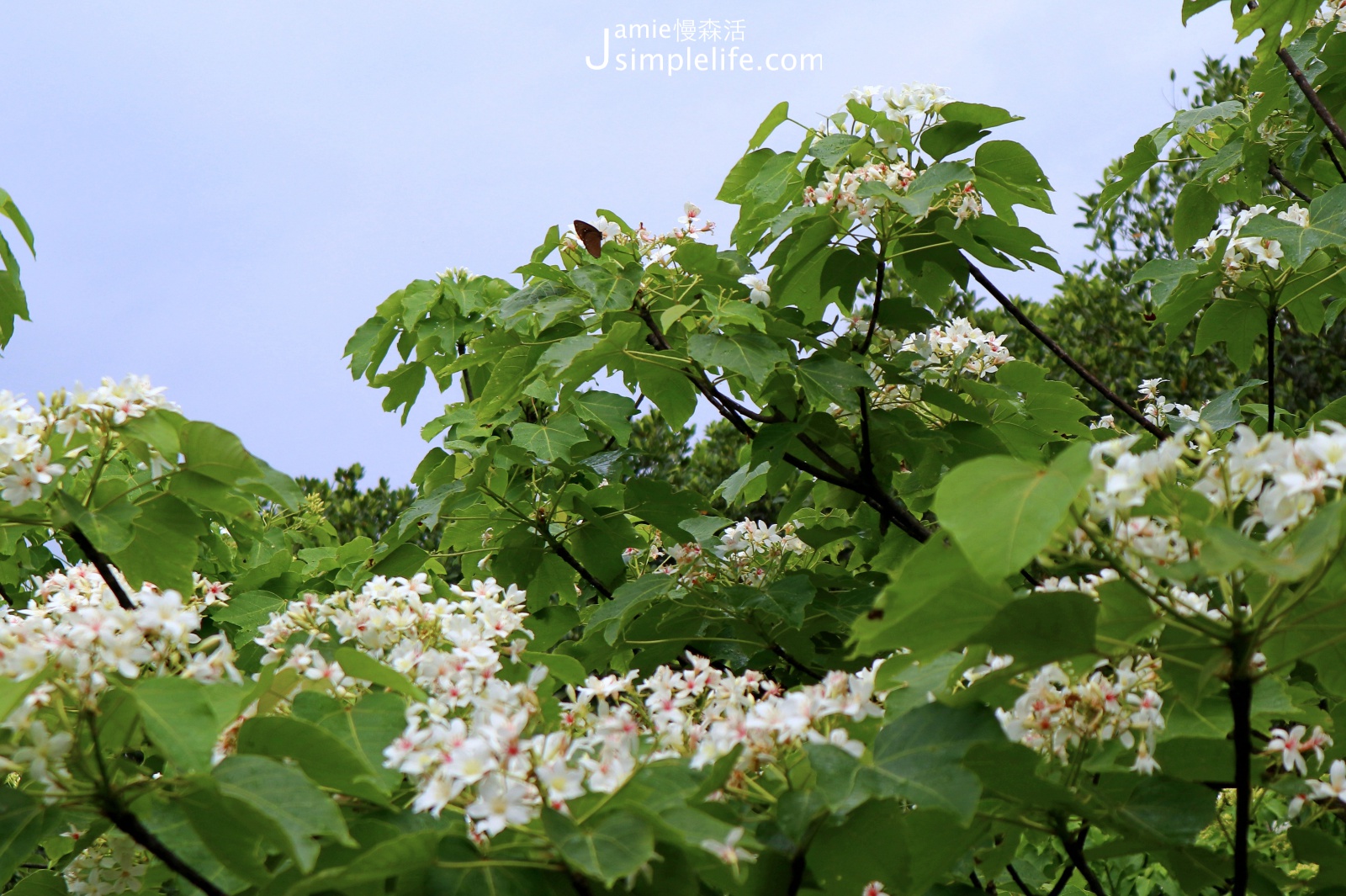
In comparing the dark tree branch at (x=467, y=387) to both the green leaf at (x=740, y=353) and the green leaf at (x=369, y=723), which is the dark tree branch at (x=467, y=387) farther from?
the green leaf at (x=369, y=723)

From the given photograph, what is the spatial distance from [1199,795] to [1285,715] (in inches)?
12.3

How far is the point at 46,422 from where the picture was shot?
2.21 m

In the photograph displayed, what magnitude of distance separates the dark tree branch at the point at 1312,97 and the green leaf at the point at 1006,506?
11.0 ft

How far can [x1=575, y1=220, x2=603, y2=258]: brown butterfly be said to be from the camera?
10.8 ft

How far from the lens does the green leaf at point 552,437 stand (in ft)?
12.0

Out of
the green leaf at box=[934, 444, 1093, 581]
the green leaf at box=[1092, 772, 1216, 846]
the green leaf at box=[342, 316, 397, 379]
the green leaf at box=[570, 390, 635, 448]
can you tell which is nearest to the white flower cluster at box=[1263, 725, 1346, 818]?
the green leaf at box=[1092, 772, 1216, 846]

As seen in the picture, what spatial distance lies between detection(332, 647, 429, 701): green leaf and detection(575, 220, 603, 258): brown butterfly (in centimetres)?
176

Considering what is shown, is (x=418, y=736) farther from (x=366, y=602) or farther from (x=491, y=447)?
(x=491, y=447)

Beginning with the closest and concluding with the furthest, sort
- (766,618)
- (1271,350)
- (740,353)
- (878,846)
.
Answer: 1. (878,846)
2. (740,353)
3. (766,618)
4. (1271,350)

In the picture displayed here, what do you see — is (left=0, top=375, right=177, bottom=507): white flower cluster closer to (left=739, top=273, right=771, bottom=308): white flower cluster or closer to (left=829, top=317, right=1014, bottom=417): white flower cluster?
Answer: (left=739, top=273, right=771, bottom=308): white flower cluster

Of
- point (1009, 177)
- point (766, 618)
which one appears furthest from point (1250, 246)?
point (766, 618)

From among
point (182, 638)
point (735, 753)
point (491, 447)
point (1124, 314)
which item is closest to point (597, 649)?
point (491, 447)

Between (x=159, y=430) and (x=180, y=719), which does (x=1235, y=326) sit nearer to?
(x=159, y=430)

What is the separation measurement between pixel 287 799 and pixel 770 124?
2.46 meters
